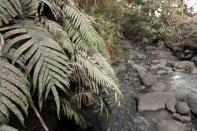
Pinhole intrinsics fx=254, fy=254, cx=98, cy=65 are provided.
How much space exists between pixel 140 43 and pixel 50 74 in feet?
21.0

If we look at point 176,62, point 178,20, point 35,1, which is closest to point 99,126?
point 35,1

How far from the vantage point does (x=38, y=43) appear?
5.55ft

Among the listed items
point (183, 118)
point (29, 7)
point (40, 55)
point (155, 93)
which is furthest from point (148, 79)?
point (40, 55)

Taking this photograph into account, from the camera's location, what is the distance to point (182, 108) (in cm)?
399

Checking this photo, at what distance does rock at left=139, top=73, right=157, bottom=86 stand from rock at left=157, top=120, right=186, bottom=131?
134 centimetres

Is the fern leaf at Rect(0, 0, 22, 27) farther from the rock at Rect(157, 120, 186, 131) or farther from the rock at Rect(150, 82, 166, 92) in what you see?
the rock at Rect(150, 82, 166, 92)

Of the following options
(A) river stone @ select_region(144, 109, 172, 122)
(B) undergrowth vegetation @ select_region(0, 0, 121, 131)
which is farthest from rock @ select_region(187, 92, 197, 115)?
(B) undergrowth vegetation @ select_region(0, 0, 121, 131)

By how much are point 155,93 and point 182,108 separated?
21.4 inches

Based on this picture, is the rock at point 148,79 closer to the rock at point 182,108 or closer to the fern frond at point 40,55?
the rock at point 182,108

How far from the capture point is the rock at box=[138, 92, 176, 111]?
13.4ft

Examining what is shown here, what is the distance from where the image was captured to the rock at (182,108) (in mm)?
3946

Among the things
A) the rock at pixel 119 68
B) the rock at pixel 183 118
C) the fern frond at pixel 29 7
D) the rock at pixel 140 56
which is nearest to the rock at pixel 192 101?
the rock at pixel 183 118

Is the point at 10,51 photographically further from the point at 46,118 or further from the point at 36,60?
the point at 46,118

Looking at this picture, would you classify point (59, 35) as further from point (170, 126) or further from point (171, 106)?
point (171, 106)
